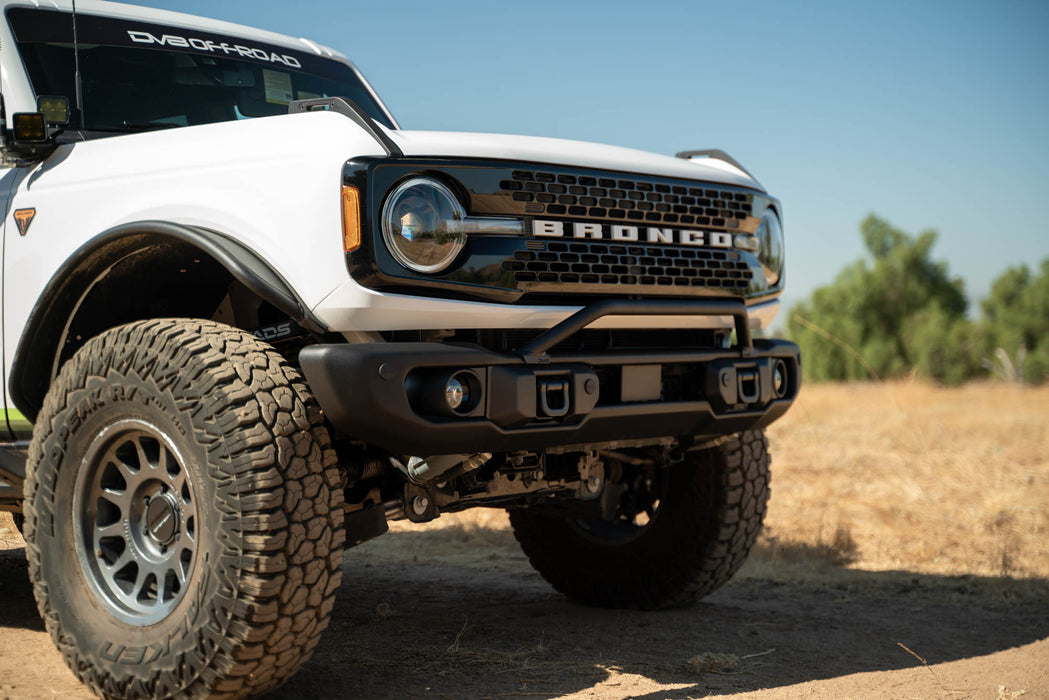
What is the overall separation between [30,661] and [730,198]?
2890 millimetres

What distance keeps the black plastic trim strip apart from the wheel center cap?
119 centimetres

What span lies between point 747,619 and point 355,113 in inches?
109

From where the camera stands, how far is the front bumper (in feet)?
9.11

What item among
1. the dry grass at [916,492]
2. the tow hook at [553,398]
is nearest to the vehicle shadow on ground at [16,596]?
the tow hook at [553,398]

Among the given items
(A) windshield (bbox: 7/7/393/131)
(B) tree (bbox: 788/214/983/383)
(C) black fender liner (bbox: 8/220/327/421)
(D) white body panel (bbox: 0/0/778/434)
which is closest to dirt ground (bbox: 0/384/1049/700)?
(C) black fender liner (bbox: 8/220/327/421)

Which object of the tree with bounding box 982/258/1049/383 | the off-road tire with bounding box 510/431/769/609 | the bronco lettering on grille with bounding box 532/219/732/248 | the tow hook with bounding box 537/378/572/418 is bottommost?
the tree with bounding box 982/258/1049/383

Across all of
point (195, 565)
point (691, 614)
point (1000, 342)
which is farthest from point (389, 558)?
point (1000, 342)

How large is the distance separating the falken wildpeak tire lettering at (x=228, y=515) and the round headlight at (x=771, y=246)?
5.91 ft

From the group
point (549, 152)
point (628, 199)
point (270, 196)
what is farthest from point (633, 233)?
point (270, 196)

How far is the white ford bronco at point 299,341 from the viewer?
282cm

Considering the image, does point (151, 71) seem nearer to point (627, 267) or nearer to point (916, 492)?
point (627, 267)

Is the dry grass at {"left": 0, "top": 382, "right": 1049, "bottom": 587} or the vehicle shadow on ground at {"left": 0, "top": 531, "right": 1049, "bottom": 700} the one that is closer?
the vehicle shadow on ground at {"left": 0, "top": 531, "right": 1049, "bottom": 700}

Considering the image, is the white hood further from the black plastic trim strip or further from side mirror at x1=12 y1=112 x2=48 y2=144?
side mirror at x1=12 y1=112 x2=48 y2=144

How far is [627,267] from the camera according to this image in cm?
327
